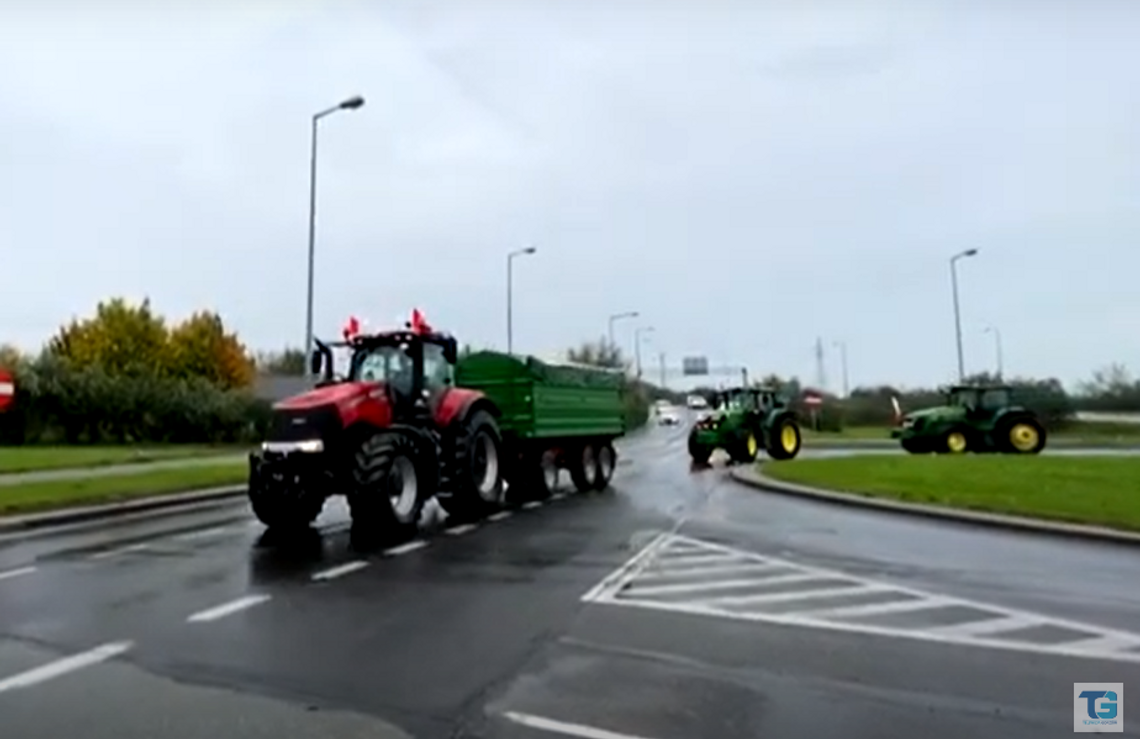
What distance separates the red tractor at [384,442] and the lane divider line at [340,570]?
2502 mm

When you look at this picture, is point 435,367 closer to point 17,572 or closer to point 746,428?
point 17,572

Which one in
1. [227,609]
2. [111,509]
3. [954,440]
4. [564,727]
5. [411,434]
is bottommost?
[564,727]

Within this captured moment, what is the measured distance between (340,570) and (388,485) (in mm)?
3278

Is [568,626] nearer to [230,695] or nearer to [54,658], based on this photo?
[230,695]

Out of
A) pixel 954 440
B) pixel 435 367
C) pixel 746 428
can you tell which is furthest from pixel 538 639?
pixel 954 440

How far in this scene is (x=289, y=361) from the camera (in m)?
112

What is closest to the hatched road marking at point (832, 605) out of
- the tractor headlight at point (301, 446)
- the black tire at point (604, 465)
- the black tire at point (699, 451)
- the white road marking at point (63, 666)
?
the white road marking at point (63, 666)

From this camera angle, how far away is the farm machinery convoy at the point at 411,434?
1434 centimetres

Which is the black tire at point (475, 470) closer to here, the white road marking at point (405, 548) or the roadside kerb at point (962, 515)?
the white road marking at point (405, 548)

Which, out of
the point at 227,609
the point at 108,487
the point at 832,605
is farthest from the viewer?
the point at 108,487

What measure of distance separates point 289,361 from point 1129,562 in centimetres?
10576

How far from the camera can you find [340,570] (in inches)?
440

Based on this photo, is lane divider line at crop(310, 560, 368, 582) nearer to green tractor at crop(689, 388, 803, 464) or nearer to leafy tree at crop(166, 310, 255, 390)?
green tractor at crop(689, 388, 803, 464)

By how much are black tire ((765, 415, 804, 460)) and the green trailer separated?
1004 cm
